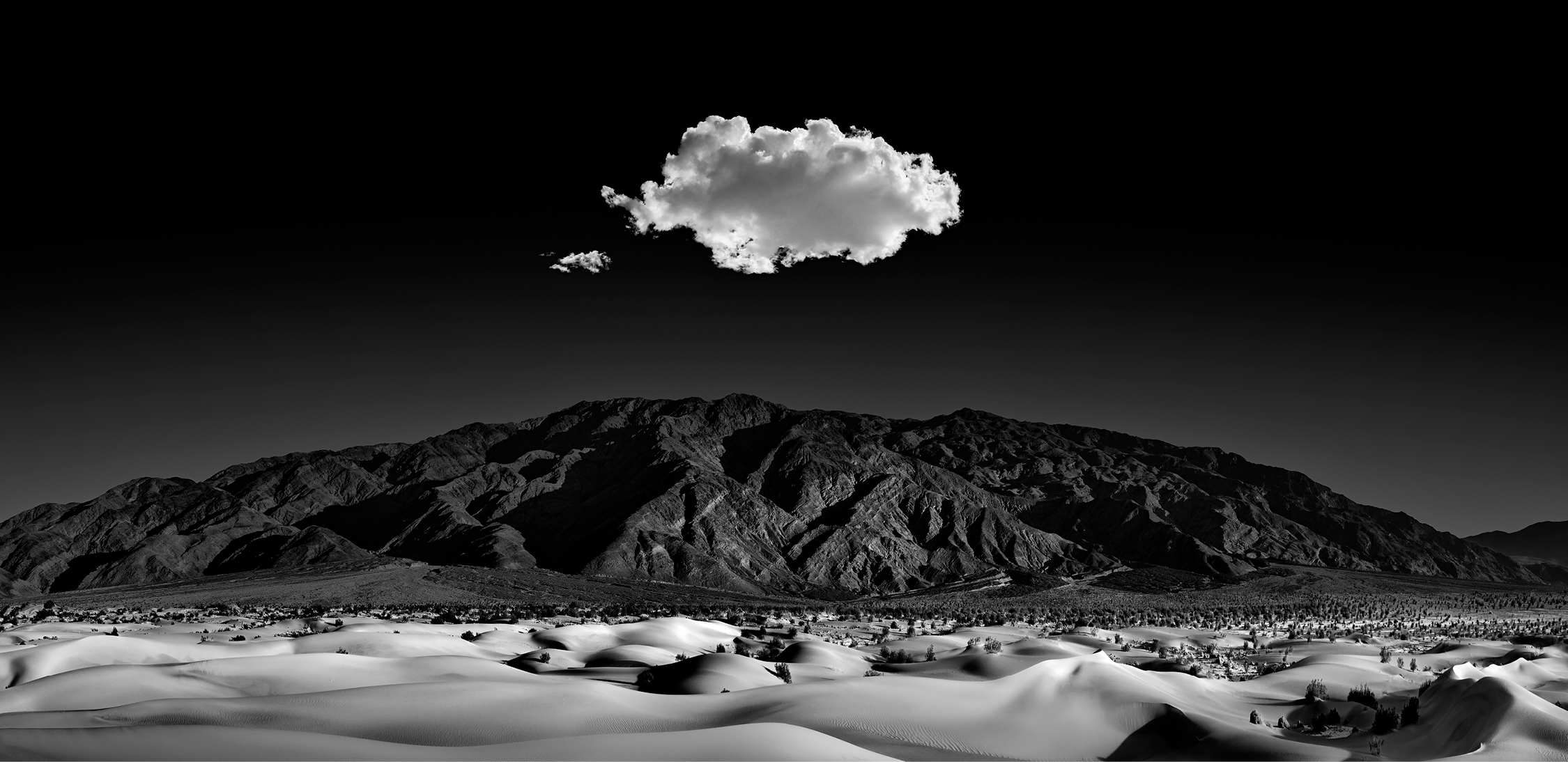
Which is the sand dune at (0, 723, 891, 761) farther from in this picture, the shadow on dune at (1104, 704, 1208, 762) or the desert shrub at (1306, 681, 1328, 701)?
the desert shrub at (1306, 681, 1328, 701)

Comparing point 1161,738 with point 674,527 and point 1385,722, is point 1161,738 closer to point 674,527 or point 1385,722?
point 1385,722

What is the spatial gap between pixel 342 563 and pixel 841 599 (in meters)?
61.2

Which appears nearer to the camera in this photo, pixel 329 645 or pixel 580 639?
pixel 329 645

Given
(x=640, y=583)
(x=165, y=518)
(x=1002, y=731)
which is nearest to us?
(x=1002, y=731)

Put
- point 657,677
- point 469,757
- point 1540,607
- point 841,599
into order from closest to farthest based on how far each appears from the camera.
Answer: point 469,757 < point 657,677 < point 1540,607 < point 841,599

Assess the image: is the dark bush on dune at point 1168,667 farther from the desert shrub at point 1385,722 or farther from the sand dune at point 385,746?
the sand dune at point 385,746

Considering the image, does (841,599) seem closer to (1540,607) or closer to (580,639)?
(1540,607)

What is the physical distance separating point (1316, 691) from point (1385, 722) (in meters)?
6.09

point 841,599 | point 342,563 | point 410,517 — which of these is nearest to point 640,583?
point 841,599

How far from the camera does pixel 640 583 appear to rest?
372ft

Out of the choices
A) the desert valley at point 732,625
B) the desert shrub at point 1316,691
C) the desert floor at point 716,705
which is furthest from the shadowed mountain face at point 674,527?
the desert shrub at point 1316,691

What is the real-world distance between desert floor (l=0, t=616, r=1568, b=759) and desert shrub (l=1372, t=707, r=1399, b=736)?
0.46 feet

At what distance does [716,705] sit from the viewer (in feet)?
53.6

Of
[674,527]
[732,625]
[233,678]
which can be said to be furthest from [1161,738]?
[674,527]
